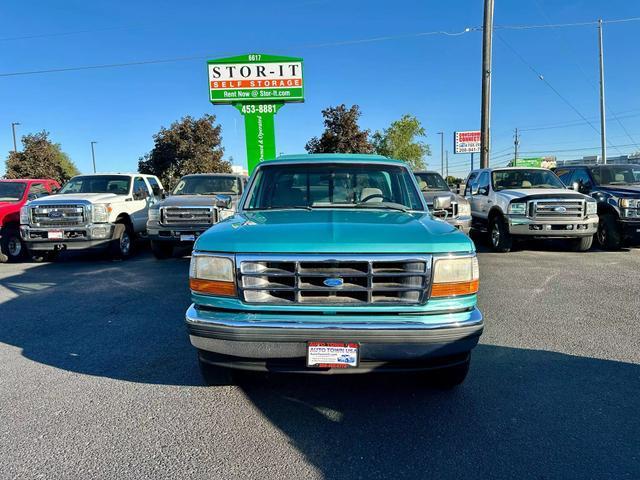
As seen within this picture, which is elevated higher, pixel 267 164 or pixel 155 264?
pixel 267 164

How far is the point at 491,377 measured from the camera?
144 inches

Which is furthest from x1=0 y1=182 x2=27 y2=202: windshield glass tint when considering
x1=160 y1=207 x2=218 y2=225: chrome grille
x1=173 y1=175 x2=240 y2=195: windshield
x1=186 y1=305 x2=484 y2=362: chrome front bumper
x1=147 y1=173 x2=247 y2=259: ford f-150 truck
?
x1=186 y1=305 x2=484 y2=362: chrome front bumper

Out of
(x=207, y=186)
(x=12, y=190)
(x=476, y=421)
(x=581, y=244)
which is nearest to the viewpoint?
(x=476, y=421)

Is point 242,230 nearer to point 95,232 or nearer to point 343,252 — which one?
point 343,252

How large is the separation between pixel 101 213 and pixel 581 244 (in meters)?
10.5

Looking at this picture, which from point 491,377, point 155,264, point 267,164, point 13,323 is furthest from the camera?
point 155,264

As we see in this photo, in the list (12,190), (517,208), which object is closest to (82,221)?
(12,190)

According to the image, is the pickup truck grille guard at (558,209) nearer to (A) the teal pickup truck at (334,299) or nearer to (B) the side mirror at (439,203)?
(B) the side mirror at (439,203)

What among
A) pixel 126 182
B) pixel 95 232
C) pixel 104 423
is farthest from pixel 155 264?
pixel 104 423

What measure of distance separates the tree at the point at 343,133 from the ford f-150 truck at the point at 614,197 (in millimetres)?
20564

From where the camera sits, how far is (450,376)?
131 inches

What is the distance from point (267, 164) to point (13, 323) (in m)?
3.73

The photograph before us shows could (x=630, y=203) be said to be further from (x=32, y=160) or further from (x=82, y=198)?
(x=32, y=160)

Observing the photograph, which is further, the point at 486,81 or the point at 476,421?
the point at 486,81
